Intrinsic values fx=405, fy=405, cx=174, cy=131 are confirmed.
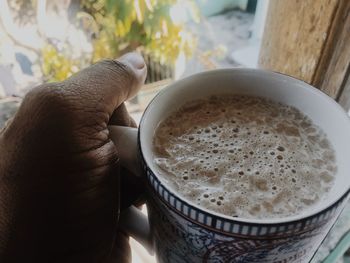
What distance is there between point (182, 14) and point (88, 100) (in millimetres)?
1007

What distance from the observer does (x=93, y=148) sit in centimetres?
43

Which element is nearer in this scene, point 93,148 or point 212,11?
point 93,148

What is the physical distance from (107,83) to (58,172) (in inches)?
4.5

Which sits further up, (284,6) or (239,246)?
(284,6)

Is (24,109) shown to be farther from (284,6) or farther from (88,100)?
(284,6)

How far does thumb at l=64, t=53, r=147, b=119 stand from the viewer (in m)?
0.43

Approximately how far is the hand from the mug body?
60 millimetres

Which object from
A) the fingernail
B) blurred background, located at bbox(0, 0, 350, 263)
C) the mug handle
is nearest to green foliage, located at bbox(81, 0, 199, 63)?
blurred background, located at bbox(0, 0, 350, 263)

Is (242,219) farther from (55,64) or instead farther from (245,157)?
(55,64)

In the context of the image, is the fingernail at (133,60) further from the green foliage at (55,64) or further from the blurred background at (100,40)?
the green foliage at (55,64)

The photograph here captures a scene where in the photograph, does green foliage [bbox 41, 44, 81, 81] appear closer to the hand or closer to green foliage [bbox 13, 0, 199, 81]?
green foliage [bbox 13, 0, 199, 81]

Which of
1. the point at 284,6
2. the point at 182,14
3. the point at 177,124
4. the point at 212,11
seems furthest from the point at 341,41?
the point at 212,11

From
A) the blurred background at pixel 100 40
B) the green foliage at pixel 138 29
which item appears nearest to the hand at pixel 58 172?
the blurred background at pixel 100 40

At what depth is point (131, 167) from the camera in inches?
16.7
